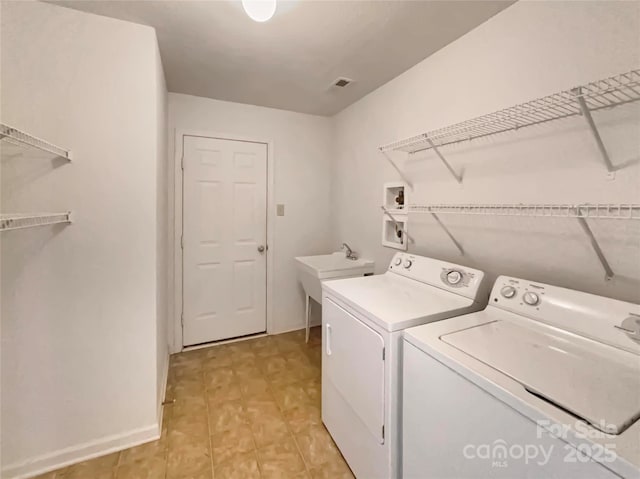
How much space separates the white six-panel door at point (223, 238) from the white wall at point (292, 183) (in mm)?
144

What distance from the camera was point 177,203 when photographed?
269 centimetres

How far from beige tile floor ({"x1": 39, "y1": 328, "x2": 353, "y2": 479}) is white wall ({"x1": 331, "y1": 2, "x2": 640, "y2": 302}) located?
4.57 feet

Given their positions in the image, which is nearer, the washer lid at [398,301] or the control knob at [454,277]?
the washer lid at [398,301]

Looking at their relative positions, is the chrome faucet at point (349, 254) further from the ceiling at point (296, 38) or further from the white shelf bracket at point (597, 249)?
the white shelf bracket at point (597, 249)

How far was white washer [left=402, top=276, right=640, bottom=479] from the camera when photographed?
0.69 metres

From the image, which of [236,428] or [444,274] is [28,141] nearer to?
[236,428]

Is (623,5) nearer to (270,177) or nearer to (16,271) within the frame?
(270,177)

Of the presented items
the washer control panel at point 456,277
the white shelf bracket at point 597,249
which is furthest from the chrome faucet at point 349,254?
the white shelf bracket at point 597,249

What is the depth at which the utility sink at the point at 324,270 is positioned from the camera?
8.25 feet

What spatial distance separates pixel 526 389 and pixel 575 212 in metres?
0.79

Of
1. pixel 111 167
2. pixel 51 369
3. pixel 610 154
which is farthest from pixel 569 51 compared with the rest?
pixel 51 369

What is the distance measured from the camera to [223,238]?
2.90 m

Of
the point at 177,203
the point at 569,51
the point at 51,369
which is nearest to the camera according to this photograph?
the point at 569,51

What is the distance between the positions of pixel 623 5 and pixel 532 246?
38.5 inches
